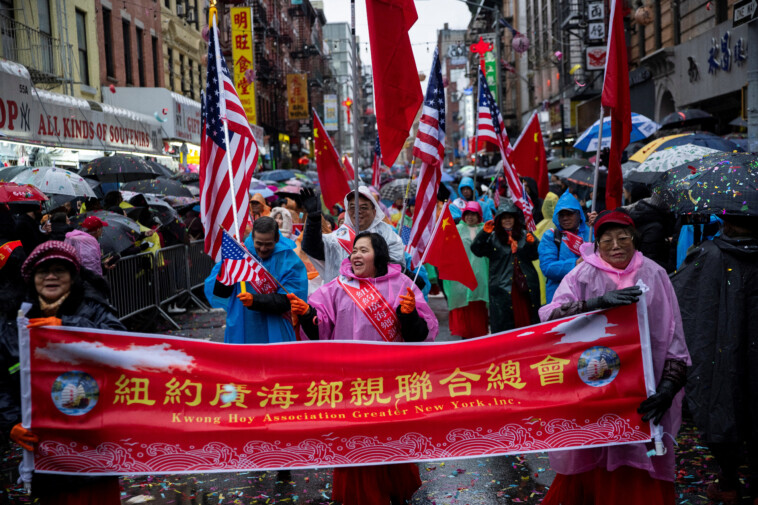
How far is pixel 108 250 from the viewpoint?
995 cm

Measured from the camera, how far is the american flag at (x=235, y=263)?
5.12 m

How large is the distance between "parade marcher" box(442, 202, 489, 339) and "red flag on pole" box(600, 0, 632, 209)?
3768mm

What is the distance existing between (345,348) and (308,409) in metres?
0.39

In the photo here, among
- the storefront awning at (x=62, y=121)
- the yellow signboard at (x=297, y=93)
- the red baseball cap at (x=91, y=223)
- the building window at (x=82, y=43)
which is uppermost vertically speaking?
the yellow signboard at (x=297, y=93)

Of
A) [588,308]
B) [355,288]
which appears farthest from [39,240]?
[588,308]

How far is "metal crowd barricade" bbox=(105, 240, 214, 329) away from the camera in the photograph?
429 inches

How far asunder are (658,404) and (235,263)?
2719 mm

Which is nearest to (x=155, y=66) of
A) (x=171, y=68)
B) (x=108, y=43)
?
(x=171, y=68)

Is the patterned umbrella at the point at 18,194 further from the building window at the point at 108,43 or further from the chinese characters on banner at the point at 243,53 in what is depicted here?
the chinese characters on banner at the point at 243,53

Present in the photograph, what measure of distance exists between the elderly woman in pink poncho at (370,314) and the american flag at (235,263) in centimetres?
48

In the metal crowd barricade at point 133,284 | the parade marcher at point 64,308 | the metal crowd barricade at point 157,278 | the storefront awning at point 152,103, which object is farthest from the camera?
the storefront awning at point 152,103

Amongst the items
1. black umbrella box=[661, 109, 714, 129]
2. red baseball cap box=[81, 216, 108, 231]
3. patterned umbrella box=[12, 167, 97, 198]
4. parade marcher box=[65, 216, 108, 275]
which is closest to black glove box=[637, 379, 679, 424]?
parade marcher box=[65, 216, 108, 275]

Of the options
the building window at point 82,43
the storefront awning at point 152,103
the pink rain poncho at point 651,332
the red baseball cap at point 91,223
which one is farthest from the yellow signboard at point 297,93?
the pink rain poncho at point 651,332

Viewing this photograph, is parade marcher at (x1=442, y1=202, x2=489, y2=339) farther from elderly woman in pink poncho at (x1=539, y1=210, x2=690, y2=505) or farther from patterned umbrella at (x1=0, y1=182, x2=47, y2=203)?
elderly woman in pink poncho at (x1=539, y1=210, x2=690, y2=505)
